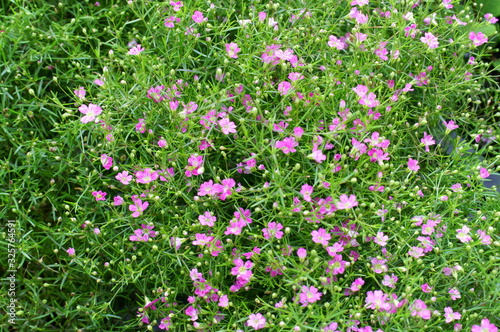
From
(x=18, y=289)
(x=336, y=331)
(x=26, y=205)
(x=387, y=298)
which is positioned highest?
(x=387, y=298)

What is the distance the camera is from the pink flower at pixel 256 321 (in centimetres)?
191

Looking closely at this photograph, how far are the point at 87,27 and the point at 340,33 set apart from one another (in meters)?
1.49

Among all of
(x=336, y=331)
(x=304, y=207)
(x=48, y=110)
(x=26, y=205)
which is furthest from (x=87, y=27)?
(x=336, y=331)

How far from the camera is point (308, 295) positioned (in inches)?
75.0

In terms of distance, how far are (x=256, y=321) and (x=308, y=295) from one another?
241 millimetres

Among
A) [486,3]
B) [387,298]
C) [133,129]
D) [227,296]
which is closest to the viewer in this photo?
[387,298]

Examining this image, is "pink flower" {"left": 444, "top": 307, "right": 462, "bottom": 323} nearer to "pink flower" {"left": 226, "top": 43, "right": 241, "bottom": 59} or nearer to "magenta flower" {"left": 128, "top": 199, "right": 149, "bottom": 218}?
"magenta flower" {"left": 128, "top": 199, "right": 149, "bottom": 218}

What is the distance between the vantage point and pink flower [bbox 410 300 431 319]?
6.06 feet

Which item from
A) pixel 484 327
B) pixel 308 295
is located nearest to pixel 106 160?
pixel 308 295

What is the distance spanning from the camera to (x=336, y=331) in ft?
6.45

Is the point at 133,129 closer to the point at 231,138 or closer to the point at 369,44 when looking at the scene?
the point at 231,138

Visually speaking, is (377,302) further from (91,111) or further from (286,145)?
(91,111)

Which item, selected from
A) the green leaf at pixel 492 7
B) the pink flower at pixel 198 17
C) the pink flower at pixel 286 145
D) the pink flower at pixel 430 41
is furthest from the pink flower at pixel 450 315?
the green leaf at pixel 492 7

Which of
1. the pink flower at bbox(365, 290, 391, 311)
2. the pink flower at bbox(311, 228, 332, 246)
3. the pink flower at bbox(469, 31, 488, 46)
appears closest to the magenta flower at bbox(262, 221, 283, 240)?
the pink flower at bbox(311, 228, 332, 246)
